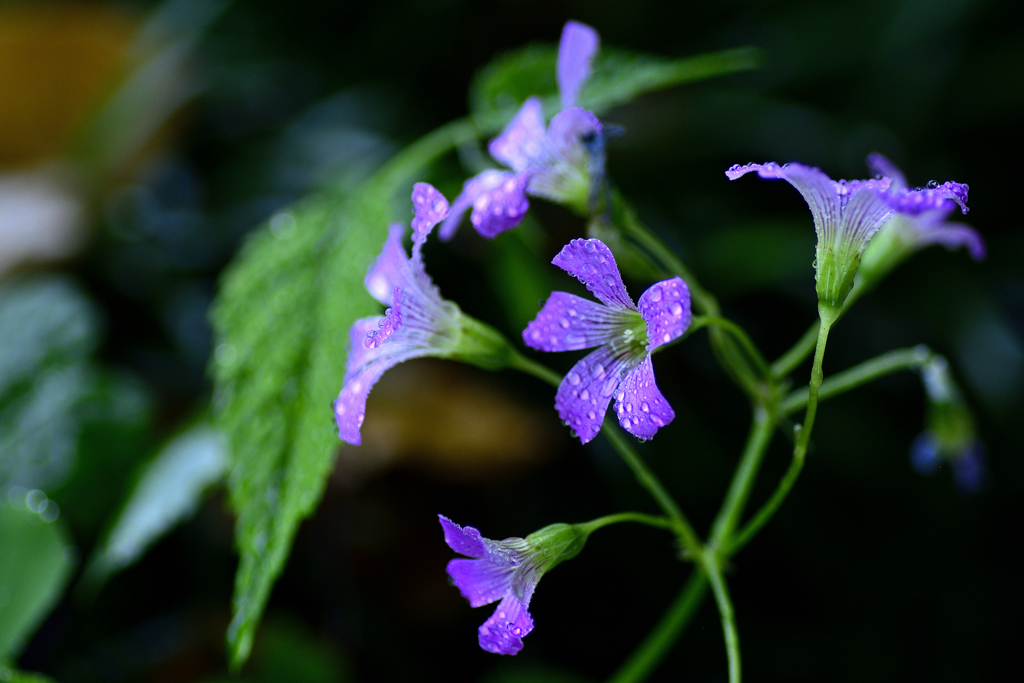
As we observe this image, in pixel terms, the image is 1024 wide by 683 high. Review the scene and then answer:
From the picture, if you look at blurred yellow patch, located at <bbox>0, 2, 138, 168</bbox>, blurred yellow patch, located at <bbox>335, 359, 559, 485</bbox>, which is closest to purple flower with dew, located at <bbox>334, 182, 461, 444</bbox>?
blurred yellow patch, located at <bbox>335, 359, 559, 485</bbox>

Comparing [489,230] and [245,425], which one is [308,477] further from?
[489,230]

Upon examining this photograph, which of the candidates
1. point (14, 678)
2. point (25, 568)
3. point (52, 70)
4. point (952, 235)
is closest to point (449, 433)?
point (25, 568)

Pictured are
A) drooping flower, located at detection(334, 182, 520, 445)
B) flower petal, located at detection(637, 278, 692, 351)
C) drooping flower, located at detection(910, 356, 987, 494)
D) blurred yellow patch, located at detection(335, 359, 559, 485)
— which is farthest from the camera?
blurred yellow patch, located at detection(335, 359, 559, 485)

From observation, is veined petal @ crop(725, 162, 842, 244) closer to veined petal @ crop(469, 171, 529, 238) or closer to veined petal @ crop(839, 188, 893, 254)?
veined petal @ crop(839, 188, 893, 254)

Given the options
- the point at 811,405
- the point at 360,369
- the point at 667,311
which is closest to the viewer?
the point at 667,311

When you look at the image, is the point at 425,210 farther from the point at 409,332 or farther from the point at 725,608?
the point at 725,608

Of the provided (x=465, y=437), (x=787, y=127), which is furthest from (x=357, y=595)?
(x=787, y=127)

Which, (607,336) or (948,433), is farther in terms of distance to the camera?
(948,433)
